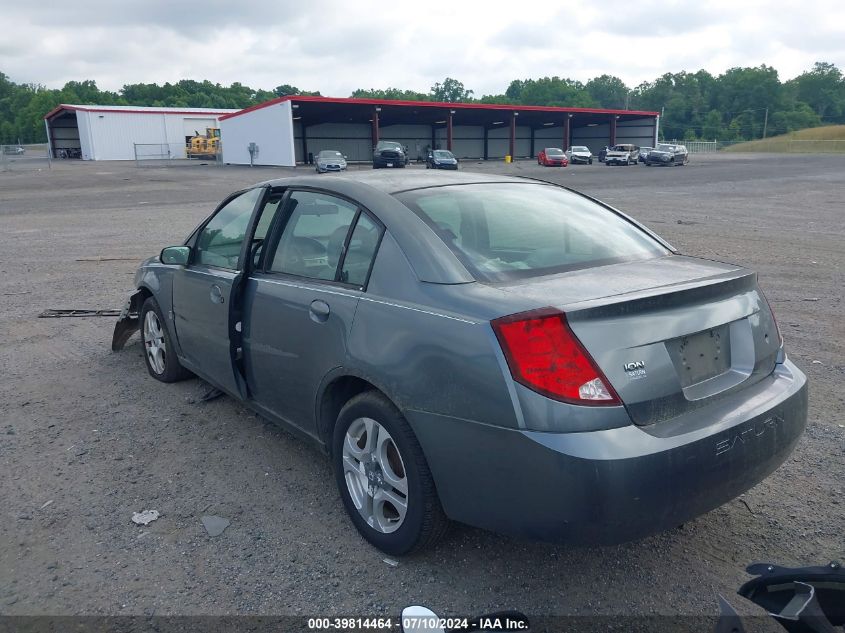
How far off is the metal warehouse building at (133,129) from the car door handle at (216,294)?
65.3 meters

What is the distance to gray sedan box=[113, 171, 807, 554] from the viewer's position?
2.45 metres

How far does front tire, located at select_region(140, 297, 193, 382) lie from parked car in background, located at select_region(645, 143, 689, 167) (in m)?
49.2

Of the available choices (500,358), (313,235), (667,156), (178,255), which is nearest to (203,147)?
(667,156)

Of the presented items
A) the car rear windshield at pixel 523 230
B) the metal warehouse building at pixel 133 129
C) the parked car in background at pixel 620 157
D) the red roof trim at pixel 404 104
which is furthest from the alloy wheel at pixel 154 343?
the metal warehouse building at pixel 133 129

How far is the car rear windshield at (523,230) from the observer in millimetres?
3133

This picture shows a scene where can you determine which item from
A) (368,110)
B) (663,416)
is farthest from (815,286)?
(368,110)

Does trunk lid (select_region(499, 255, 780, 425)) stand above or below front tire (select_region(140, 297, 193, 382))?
above

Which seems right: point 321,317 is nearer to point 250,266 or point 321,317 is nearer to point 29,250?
point 250,266

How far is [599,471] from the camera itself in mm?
2365

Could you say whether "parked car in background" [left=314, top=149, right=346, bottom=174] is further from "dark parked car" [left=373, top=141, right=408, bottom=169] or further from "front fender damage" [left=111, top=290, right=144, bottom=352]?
"front fender damage" [left=111, top=290, right=144, bottom=352]

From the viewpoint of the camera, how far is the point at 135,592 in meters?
2.90

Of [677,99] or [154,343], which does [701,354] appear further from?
[677,99]

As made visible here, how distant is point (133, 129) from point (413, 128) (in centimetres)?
2622

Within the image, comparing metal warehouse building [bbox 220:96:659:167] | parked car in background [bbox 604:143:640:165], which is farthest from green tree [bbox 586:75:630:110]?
parked car in background [bbox 604:143:640:165]
